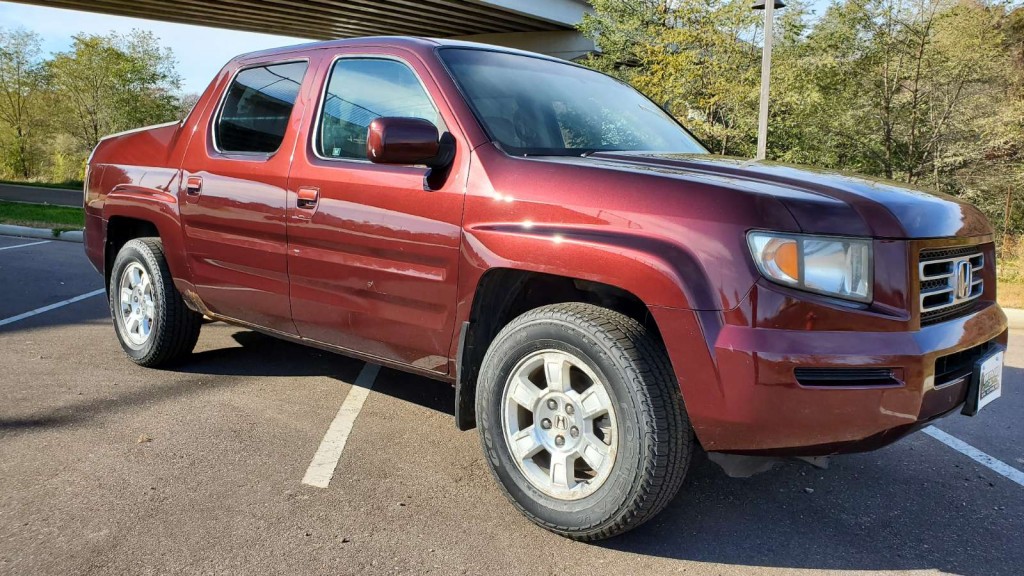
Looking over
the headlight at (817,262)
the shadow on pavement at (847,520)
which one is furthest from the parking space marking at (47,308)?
the headlight at (817,262)

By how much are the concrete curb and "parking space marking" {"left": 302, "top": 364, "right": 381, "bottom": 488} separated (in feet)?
30.1

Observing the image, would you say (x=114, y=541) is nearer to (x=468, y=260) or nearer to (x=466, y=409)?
(x=466, y=409)

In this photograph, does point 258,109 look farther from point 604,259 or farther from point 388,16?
point 388,16

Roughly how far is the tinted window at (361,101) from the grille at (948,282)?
1.94 m

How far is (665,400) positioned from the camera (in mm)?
2471

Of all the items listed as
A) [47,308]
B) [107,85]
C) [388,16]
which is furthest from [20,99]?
[47,308]

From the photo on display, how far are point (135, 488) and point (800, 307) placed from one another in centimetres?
254

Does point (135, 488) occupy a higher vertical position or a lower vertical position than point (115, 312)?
lower

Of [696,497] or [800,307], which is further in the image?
[696,497]

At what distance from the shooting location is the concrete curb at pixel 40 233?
1188 cm

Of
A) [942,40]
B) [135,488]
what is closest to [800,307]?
[135,488]

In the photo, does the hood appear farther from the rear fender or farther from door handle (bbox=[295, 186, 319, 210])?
the rear fender

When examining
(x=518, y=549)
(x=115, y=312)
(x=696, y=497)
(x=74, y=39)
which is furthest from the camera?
(x=74, y=39)

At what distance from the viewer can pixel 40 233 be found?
1202cm
